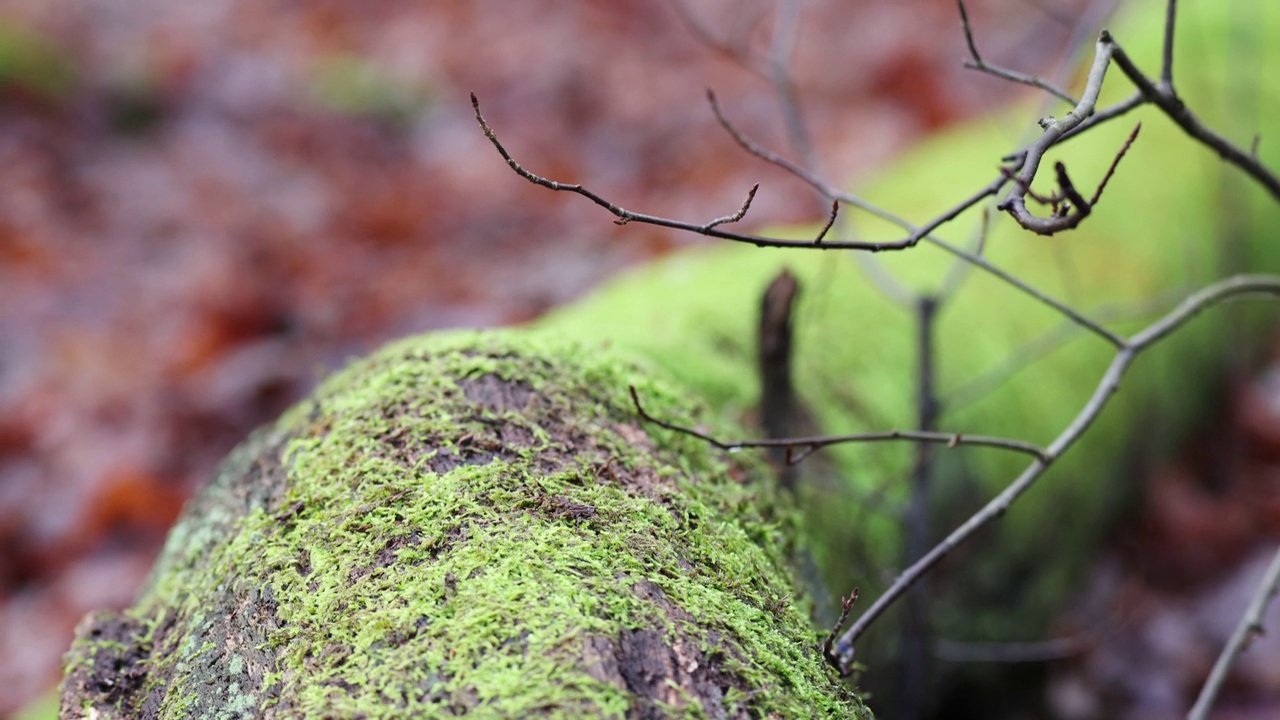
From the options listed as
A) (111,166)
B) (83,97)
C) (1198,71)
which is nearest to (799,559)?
(1198,71)

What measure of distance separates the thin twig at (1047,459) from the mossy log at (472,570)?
9cm

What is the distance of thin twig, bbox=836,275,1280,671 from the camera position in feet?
4.20

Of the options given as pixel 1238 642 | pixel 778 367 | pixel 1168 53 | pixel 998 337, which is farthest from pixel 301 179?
pixel 1238 642

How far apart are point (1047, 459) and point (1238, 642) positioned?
1.81ft

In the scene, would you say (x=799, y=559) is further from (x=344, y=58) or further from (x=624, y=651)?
(x=344, y=58)

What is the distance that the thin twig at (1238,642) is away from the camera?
59.9 inches

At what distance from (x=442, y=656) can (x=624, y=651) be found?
0.67ft

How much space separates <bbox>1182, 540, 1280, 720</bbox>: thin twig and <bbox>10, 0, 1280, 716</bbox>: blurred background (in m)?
1.50

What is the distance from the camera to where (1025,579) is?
2.43 metres

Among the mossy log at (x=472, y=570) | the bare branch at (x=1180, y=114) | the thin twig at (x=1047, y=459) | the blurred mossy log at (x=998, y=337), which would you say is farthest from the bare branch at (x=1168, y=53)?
the mossy log at (x=472, y=570)

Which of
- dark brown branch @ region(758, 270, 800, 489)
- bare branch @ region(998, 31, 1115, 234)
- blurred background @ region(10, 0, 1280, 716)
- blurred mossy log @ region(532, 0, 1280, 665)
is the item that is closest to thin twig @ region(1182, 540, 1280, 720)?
blurred mossy log @ region(532, 0, 1280, 665)

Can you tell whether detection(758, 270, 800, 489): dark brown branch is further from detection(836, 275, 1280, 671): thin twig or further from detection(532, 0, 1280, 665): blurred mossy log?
detection(836, 275, 1280, 671): thin twig

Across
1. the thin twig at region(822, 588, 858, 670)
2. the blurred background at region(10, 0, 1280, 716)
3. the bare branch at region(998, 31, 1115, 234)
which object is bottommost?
the thin twig at region(822, 588, 858, 670)

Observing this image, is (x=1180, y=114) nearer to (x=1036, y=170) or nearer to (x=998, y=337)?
(x=1036, y=170)
